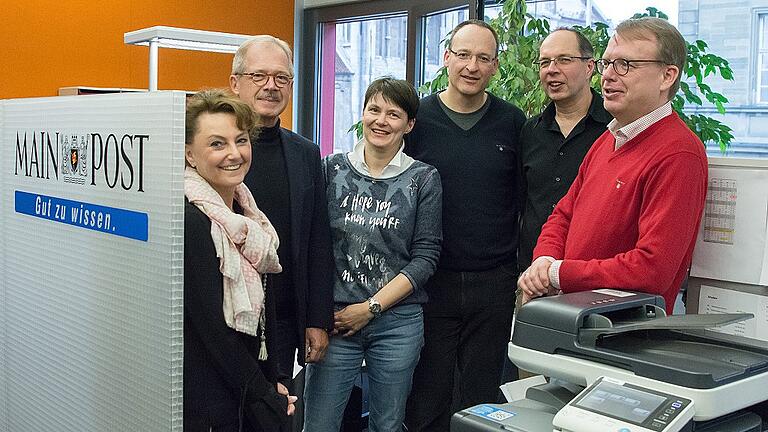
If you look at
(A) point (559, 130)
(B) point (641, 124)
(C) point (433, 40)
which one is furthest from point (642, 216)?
(C) point (433, 40)

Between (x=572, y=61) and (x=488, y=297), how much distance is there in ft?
2.57

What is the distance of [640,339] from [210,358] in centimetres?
91

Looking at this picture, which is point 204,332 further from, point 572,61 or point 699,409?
point 572,61

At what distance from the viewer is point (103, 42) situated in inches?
195

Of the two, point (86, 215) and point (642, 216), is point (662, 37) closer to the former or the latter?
point (642, 216)

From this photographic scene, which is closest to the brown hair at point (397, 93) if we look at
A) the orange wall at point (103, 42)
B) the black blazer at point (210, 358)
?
the black blazer at point (210, 358)

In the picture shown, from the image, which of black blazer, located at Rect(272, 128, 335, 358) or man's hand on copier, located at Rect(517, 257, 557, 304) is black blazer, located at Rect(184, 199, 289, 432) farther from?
man's hand on copier, located at Rect(517, 257, 557, 304)

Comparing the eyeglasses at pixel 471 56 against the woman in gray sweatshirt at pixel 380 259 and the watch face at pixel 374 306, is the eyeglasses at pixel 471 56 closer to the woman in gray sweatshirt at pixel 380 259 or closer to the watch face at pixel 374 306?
the woman in gray sweatshirt at pixel 380 259

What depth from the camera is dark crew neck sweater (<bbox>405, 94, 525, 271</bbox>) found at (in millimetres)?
2588

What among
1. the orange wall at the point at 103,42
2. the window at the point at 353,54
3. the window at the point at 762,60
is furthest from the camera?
the window at the point at 353,54

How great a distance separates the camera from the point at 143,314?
5.87ft

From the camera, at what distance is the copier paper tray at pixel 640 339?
1438 millimetres

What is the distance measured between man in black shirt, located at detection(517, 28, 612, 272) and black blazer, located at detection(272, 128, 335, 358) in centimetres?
65

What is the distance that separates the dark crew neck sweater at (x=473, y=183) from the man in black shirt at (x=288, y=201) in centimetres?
43
